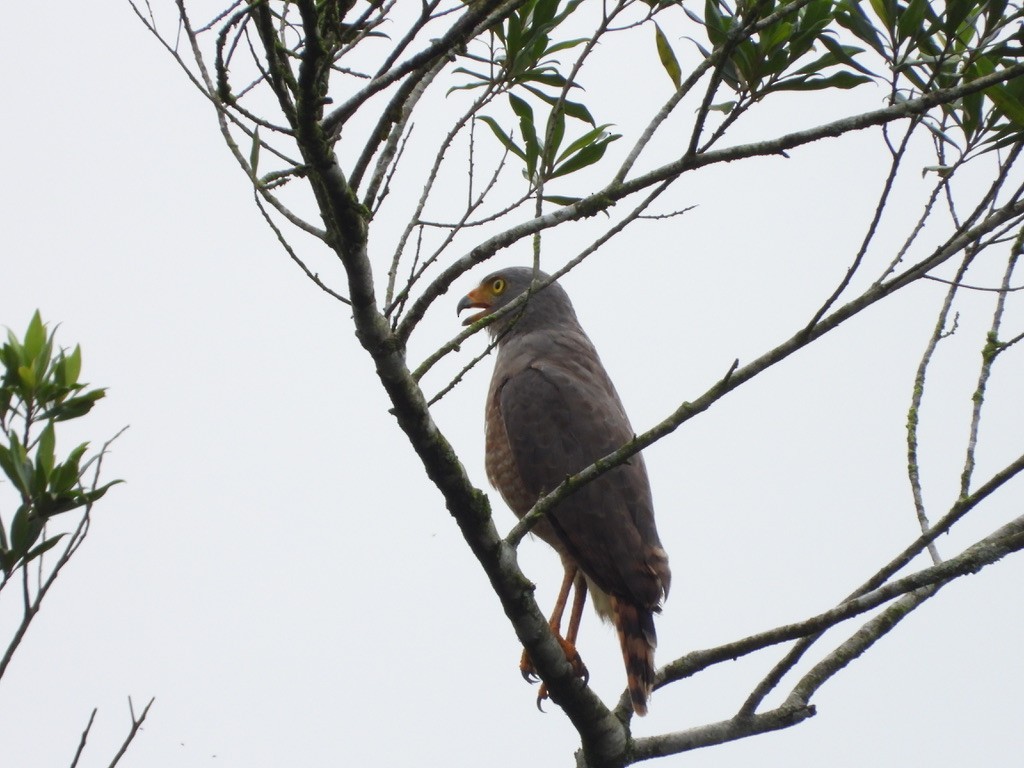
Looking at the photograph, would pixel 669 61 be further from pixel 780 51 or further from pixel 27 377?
pixel 27 377

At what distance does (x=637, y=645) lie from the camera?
15.0 feet

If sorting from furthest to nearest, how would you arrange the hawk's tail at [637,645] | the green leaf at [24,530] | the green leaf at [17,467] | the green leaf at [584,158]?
the hawk's tail at [637,645]
the green leaf at [584,158]
the green leaf at [17,467]
the green leaf at [24,530]

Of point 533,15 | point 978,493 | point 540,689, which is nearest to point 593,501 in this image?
point 540,689

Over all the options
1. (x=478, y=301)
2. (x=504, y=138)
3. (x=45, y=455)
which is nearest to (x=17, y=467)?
(x=45, y=455)

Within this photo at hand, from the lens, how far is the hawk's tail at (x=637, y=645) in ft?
13.0

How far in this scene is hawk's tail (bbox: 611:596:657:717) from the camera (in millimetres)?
3971

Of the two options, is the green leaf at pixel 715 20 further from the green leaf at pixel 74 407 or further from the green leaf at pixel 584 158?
the green leaf at pixel 74 407

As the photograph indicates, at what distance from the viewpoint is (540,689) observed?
4.57 metres

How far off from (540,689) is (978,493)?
2148 millimetres

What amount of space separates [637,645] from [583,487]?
2.37 ft

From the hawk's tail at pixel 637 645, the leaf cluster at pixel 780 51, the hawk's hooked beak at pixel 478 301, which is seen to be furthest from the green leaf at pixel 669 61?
the hawk's hooked beak at pixel 478 301

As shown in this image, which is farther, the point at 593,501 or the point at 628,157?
the point at 593,501

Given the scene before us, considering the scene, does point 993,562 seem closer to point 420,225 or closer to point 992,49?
point 992,49

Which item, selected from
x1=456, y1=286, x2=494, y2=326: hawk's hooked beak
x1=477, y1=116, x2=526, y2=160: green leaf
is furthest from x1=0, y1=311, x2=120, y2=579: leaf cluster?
x1=456, y1=286, x2=494, y2=326: hawk's hooked beak
